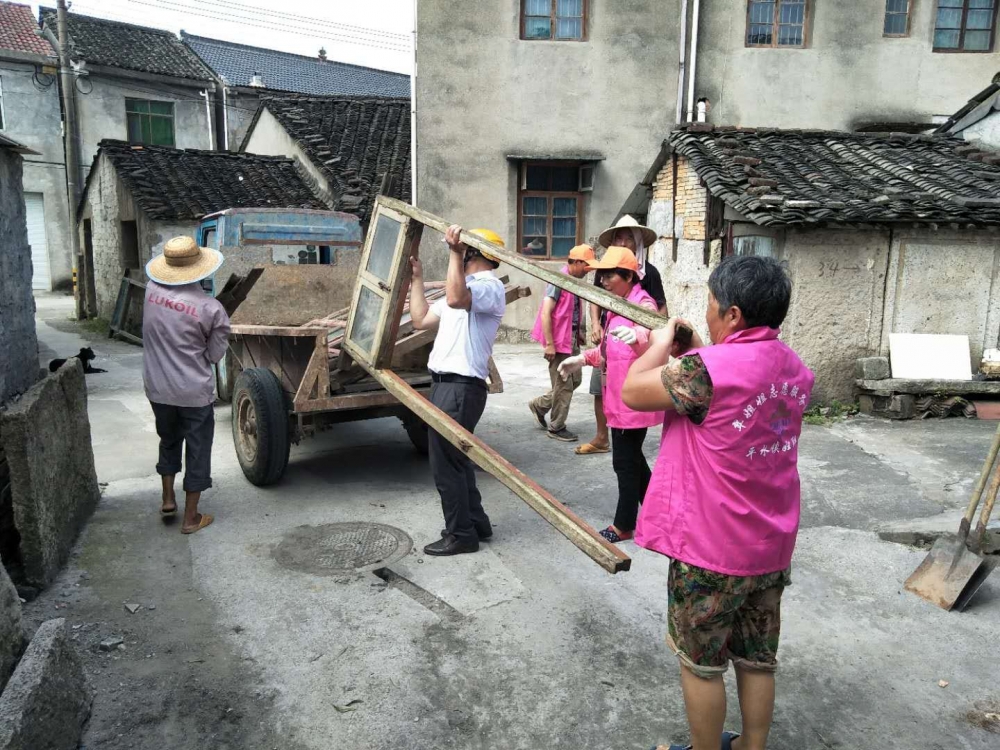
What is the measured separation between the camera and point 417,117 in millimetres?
13234

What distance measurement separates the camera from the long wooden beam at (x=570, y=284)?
2449 mm

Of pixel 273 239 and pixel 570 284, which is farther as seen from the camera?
pixel 273 239

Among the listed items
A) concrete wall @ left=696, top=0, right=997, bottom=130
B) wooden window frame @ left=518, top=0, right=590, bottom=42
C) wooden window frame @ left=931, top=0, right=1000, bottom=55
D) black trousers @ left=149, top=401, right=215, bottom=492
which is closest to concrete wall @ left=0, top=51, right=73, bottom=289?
wooden window frame @ left=518, top=0, right=590, bottom=42

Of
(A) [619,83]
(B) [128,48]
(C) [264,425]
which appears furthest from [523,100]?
(B) [128,48]

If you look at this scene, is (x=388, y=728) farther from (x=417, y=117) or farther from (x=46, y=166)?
(x=46, y=166)

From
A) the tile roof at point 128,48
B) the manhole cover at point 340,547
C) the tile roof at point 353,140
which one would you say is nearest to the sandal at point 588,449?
the manhole cover at point 340,547

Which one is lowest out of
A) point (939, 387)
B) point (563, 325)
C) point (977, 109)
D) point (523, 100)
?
point (939, 387)

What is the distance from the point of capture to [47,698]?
2428 millimetres

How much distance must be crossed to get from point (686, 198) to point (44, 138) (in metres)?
21.6

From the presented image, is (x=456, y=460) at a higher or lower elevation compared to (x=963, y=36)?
lower

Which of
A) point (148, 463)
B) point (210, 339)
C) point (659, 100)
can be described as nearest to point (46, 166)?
point (659, 100)

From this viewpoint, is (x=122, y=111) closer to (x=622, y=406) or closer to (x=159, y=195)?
(x=159, y=195)

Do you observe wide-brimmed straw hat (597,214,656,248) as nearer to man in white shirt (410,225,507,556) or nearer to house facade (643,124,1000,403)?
man in white shirt (410,225,507,556)

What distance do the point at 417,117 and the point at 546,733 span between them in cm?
1210
